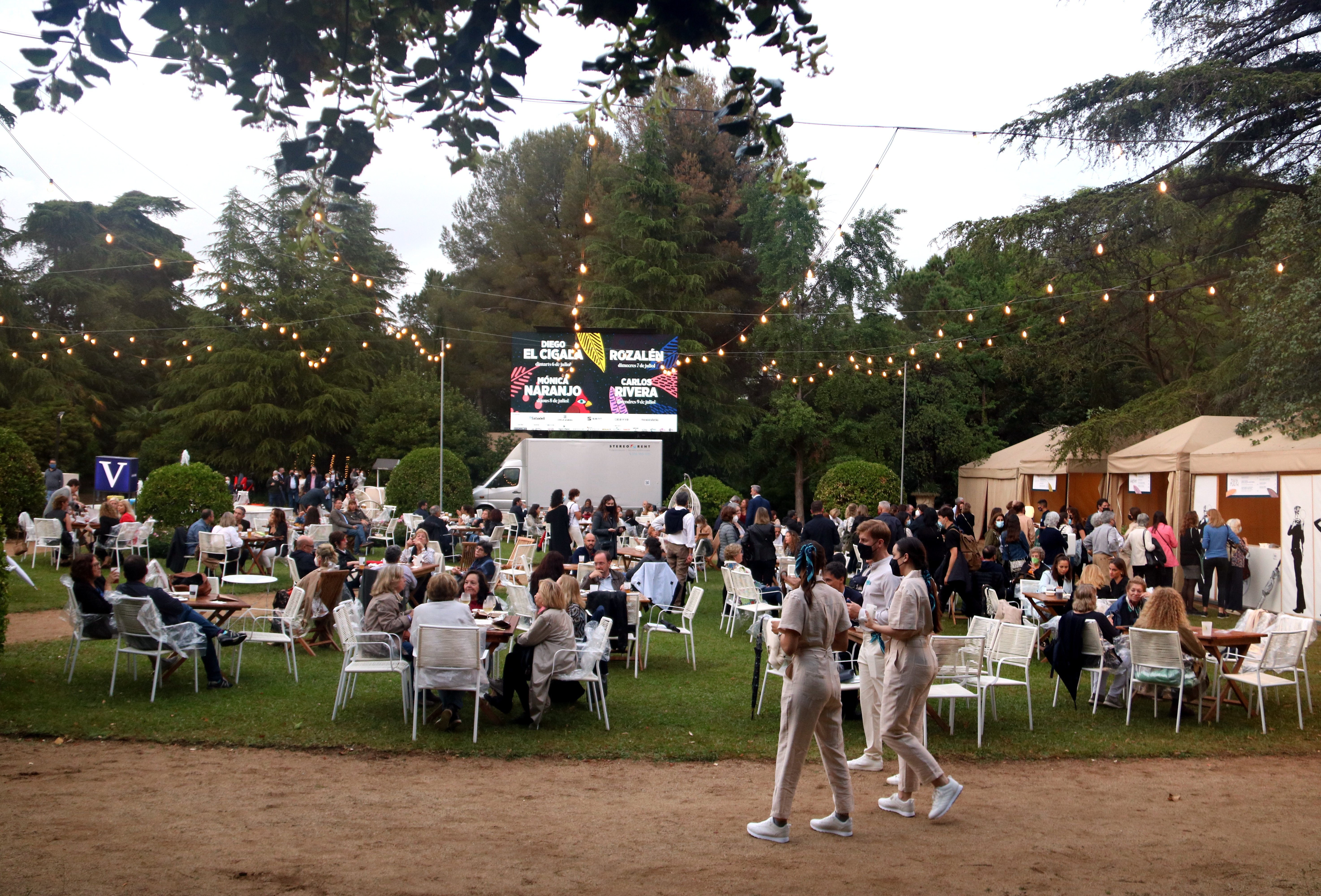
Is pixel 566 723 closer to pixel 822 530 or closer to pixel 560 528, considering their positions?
pixel 822 530

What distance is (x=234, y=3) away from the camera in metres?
2.66

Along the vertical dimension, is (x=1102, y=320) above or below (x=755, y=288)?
below

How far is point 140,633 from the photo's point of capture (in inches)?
275

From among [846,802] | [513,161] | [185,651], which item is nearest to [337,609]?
[185,651]

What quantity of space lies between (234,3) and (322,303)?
33.2 meters

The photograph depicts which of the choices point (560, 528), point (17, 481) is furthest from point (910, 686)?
point (17, 481)

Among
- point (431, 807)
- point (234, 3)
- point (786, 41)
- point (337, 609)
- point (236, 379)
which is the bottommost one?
point (431, 807)

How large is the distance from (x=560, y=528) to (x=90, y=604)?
6.70m

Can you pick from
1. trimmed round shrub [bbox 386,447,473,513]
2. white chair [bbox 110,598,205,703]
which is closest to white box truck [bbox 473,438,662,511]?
trimmed round shrub [bbox 386,447,473,513]

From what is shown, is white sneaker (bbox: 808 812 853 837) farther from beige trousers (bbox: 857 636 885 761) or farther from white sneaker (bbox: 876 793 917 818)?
beige trousers (bbox: 857 636 885 761)

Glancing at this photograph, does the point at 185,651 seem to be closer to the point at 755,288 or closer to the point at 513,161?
the point at 755,288

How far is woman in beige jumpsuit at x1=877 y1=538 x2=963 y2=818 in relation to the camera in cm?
466

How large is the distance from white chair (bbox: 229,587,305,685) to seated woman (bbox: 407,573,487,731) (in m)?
1.89

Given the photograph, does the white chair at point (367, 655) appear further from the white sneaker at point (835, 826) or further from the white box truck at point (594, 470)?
the white box truck at point (594, 470)
